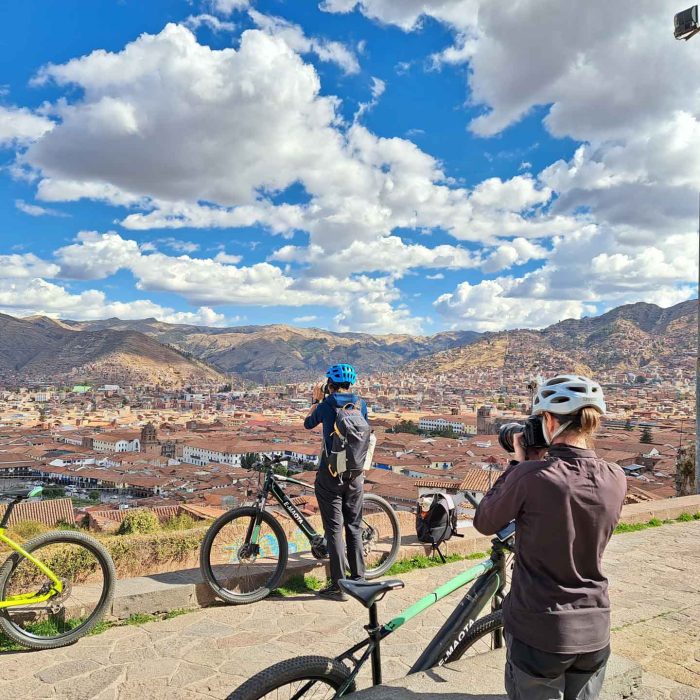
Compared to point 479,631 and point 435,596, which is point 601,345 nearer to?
point 479,631

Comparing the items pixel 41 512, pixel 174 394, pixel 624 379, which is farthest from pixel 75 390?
pixel 41 512

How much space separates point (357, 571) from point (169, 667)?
162cm

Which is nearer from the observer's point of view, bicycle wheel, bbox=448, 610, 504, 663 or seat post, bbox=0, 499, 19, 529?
bicycle wheel, bbox=448, 610, 504, 663

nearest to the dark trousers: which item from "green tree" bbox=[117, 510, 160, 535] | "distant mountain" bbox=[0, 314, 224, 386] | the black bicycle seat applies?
the black bicycle seat

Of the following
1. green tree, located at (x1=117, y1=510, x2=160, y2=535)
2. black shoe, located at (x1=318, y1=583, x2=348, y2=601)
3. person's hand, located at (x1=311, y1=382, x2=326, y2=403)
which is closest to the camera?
black shoe, located at (x1=318, y1=583, x2=348, y2=601)

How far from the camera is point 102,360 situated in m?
177

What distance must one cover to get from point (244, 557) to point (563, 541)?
3.18 metres

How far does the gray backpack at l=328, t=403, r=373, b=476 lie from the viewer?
4.28 meters

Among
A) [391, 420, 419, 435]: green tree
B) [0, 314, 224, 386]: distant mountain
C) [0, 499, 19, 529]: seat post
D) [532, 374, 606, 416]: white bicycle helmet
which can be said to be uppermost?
[0, 314, 224, 386]: distant mountain

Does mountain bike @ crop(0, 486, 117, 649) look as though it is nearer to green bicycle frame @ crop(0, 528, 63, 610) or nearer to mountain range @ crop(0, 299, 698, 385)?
green bicycle frame @ crop(0, 528, 63, 610)

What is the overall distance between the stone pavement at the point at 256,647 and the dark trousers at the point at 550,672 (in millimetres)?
1255

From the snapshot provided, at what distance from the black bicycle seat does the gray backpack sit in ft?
6.96

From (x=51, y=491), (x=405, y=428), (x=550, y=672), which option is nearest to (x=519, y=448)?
(x=550, y=672)

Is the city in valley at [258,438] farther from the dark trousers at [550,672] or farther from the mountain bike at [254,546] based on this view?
the dark trousers at [550,672]
